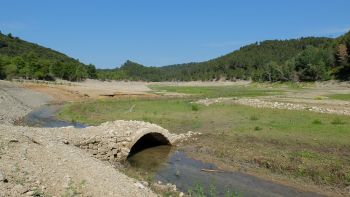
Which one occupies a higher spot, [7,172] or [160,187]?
[7,172]

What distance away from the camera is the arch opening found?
2947 cm

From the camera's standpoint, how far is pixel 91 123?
136 feet

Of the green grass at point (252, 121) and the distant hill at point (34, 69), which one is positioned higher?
the distant hill at point (34, 69)

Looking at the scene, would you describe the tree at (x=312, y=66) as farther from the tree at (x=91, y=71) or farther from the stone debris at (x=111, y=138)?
the stone debris at (x=111, y=138)

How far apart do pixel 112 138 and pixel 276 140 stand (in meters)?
10.9

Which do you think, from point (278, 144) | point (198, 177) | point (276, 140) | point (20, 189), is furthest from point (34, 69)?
point (20, 189)

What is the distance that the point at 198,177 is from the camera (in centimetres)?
2097

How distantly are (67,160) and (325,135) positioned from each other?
714 inches

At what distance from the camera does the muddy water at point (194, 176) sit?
18.3 metres

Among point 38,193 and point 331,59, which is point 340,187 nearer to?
point 38,193

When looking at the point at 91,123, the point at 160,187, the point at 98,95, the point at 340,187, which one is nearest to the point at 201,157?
the point at 160,187

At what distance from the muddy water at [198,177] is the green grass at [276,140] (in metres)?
1.52

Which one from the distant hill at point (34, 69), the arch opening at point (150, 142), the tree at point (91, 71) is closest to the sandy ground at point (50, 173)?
the arch opening at point (150, 142)

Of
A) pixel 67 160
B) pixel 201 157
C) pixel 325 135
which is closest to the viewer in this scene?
pixel 67 160
